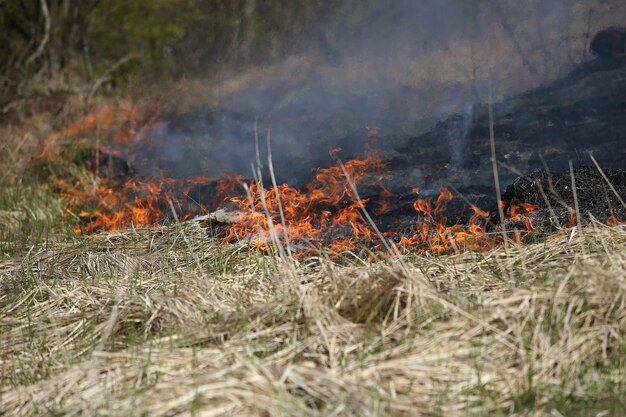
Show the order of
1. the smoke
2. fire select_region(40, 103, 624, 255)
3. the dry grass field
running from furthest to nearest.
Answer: the smoke, fire select_region(40, 103, 624, 255), the dry grass field

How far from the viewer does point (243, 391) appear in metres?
2.24

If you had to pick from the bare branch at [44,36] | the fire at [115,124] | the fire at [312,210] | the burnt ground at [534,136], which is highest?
the bare branch at [44,36]

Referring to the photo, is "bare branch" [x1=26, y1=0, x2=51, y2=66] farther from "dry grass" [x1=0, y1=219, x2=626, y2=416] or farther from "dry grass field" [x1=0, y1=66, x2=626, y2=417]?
"dry grass" [x1=0, y1=219, x2=626, y2=416]

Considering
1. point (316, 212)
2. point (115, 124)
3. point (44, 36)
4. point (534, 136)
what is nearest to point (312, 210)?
point (316, 212)

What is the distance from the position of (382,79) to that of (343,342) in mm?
4897

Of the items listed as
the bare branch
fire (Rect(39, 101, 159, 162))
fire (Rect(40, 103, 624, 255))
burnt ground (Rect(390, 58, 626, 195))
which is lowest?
fire (Rect(40, 103, 624, 255))

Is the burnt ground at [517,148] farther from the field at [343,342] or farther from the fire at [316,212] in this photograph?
the field at [343,342]

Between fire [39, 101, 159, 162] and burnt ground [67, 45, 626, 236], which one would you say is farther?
fire [39, 101, 159, 162]

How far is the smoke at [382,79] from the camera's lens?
20.9 feet

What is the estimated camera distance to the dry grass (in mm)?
2281

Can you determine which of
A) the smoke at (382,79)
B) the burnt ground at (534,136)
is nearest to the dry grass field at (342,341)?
the burnt ground at (534,136)

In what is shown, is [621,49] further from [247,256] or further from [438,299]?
[438,299]

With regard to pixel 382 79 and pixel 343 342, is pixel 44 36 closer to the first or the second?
pixel 382 79

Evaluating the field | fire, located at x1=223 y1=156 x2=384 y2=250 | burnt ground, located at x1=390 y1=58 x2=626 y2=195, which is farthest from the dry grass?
burnt ground, located at x1=390 y1=58 x2=626 y2=195
